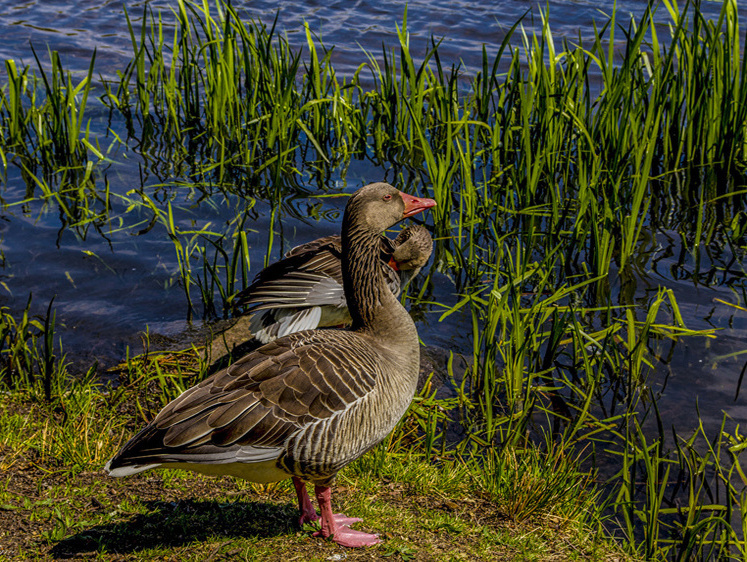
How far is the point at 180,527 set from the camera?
12.0 ft

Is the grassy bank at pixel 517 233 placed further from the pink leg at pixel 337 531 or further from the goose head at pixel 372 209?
the goose head at pixel 372 209

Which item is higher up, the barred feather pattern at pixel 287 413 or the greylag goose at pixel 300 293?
the barred feather pattern at pixel 287 413

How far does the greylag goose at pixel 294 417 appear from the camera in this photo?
11.2ft

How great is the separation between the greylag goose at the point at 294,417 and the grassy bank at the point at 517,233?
41cm

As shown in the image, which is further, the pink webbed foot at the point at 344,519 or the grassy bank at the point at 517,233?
the grassy bank at the point at 517,233

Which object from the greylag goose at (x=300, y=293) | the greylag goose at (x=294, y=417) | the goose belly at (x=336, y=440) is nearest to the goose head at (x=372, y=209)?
the greylag goose at (x=294, y=417)

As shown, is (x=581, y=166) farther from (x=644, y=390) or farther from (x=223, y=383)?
(x=223, y=383)

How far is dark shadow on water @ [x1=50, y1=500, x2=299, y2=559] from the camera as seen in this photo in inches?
138

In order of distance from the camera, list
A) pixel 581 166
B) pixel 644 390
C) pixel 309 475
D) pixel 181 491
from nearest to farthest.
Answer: pixel 309 475 < pixel 181 491 < pixel 644 390 < pixel 581 166

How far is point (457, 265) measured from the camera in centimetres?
662

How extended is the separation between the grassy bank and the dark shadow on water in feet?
0.36

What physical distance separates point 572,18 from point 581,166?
28.3 ft

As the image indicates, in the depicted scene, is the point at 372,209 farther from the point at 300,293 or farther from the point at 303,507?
the point at 303,507

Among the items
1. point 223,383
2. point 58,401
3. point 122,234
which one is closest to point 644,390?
point 223,383
